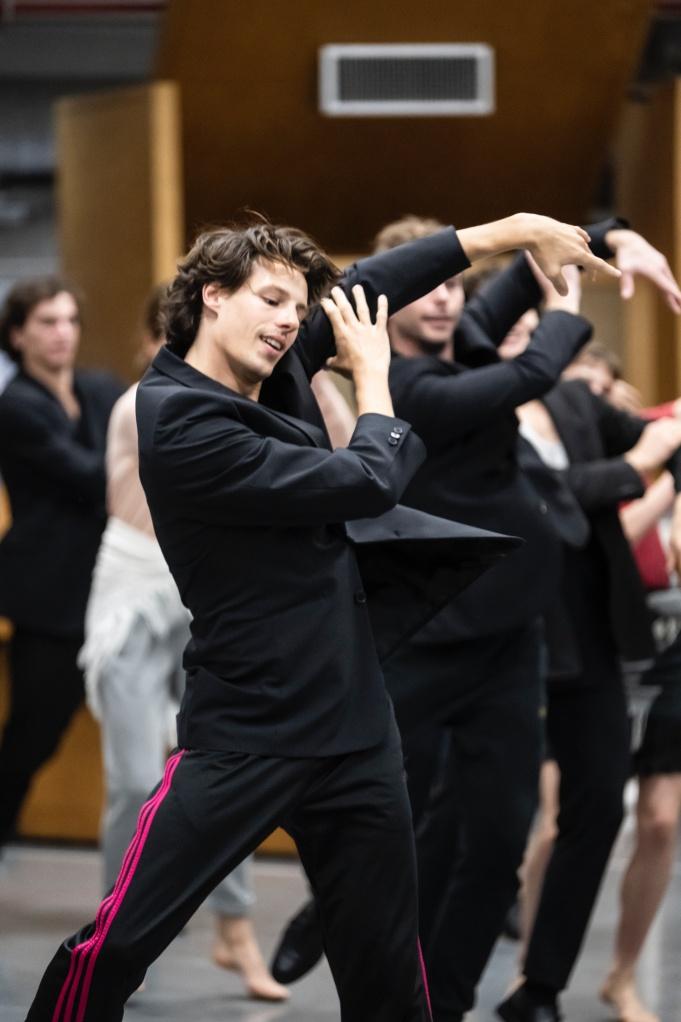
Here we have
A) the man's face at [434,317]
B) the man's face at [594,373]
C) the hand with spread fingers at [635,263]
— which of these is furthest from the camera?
the man's face at [594,373]

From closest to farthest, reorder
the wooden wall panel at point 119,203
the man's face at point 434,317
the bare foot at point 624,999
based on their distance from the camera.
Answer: the man's face at point 434,317, the bare foot at point 624,999, the wooden wall panel at point 119,203

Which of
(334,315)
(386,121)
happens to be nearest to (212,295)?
(334,315)

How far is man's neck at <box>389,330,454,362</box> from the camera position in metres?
3.55

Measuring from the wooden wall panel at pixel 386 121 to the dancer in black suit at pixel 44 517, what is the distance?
1.31 meters

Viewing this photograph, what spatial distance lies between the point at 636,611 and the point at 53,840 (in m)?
2.68

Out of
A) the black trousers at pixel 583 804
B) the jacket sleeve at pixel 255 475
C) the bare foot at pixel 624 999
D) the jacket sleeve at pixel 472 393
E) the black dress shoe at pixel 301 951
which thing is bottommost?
the bare foot at pixel 624 999

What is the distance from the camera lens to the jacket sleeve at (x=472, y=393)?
3.37 metres

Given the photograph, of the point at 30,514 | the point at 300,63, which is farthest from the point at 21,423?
the point at 300,63

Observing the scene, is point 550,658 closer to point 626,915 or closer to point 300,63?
point 626,915

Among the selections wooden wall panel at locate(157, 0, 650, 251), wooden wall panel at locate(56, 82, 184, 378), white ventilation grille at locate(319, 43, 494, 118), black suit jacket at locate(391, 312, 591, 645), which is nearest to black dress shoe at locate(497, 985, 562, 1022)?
black suit jacket at locate(391, 312, 591, 645)

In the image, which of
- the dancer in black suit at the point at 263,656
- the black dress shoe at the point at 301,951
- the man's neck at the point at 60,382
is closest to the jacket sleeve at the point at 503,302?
the dancer in black suit at the point at 263,656

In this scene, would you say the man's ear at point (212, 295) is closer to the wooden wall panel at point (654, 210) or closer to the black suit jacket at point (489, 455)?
the black suit jacket at point (489, 455)

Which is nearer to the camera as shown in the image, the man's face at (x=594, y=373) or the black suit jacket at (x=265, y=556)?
the black suit jacket at (x=265, y=556)

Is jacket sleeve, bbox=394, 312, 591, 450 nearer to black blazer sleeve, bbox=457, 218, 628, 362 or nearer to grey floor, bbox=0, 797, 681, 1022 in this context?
black blazer sleeve, bbox=457, 218, 628, 362
